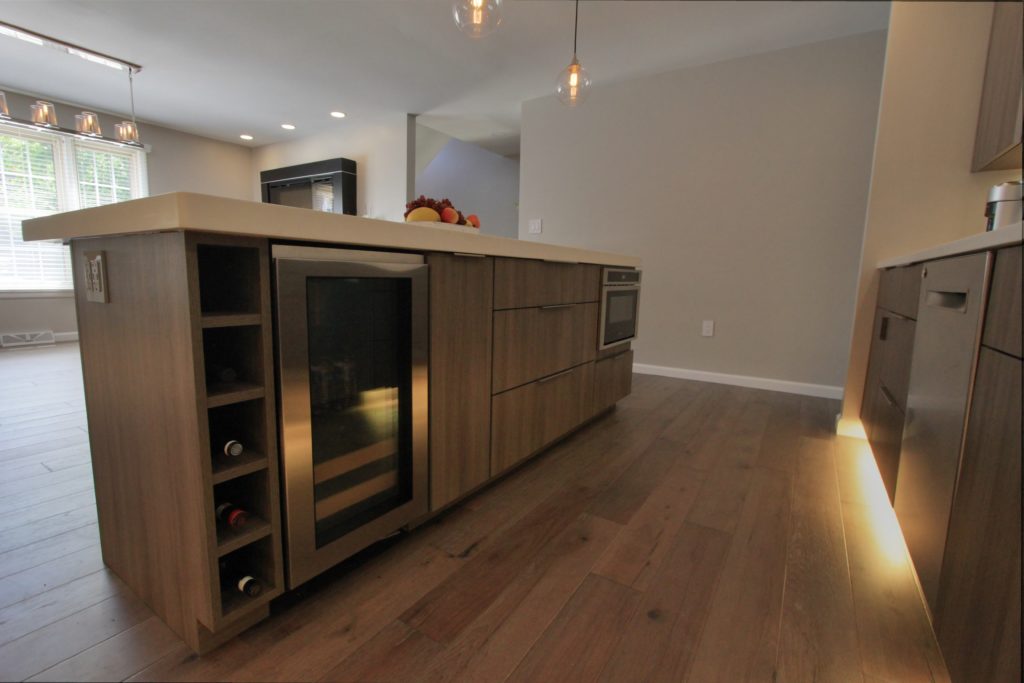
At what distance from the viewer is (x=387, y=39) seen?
2.98 meters

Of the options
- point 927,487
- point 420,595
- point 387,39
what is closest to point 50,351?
point 387,39

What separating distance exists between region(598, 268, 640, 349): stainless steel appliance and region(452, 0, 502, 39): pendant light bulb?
1083 mm

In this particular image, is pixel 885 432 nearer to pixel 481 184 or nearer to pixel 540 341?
pixel 540 341

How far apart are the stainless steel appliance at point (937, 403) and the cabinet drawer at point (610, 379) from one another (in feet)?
3.71

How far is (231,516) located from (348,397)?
30cm

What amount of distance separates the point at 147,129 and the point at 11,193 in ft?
4.61

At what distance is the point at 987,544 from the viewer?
0.68 metres

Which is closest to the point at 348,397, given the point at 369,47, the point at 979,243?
the point at 979,243

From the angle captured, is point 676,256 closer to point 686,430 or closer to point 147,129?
point 686,430

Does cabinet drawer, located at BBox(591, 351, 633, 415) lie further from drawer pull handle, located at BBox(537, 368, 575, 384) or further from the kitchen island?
the kitchen island

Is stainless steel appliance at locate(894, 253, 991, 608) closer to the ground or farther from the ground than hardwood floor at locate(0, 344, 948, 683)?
farther from the ground

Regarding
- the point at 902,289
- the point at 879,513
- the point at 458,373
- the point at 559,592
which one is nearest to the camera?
the point at 559,592

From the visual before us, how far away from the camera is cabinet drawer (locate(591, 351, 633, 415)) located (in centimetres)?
217

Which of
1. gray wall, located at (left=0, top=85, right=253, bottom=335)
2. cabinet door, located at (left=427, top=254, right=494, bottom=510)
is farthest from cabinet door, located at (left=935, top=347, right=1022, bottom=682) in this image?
gray wall, located at (left=0, top=85, right=253, bottom=335)
